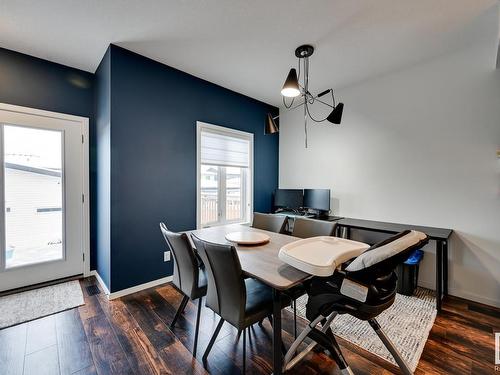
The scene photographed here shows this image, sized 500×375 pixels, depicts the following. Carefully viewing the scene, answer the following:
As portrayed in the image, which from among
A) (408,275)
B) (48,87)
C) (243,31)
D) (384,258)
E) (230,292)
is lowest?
(408,275)

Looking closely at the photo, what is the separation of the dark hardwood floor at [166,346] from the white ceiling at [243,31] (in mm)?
2697

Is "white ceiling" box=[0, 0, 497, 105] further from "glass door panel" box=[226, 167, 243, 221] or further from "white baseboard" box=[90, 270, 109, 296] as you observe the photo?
"white baseboard" box=[90, 270, 109, 296]

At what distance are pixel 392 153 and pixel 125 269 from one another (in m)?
3.54

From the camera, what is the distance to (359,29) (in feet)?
7.04

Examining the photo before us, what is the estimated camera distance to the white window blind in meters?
3.35

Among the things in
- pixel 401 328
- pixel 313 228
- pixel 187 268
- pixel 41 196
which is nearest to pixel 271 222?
pixel 313 228

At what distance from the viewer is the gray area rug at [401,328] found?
1.72 m

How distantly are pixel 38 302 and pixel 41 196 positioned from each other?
118cm

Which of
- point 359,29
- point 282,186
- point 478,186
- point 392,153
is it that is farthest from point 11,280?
point 478,186

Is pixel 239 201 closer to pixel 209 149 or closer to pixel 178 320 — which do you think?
pixel 209 149

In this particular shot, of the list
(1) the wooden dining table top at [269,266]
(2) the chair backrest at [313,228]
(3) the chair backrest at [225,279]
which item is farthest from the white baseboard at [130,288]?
(2) the chair backrest at [313,228]

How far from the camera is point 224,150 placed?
11.8 feet

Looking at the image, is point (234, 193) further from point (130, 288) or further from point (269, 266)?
point (269, 266)

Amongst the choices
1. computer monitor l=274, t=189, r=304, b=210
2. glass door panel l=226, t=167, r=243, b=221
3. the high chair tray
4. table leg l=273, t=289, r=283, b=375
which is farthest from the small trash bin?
glass door panel l=226, t=167, r=243, b=221
